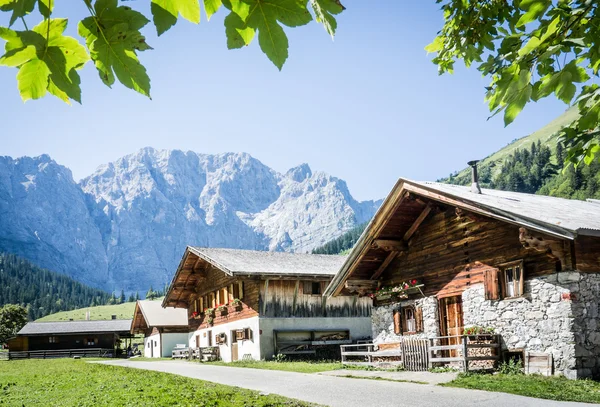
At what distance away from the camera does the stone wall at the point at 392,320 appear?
19.4 metres

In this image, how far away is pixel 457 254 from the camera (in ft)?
60.8

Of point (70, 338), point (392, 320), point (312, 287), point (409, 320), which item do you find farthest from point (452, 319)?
point (70, 338)

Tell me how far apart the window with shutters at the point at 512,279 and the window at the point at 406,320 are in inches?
172

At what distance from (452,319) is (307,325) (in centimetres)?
1337

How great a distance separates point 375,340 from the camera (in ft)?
73.8

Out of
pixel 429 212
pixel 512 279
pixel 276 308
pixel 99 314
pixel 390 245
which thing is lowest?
pixel 99 314

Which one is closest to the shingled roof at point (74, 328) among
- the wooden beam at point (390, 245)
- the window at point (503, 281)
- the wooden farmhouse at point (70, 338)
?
the wooden farmhouse at point (70, 338)

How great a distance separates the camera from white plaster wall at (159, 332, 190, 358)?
1935 inches

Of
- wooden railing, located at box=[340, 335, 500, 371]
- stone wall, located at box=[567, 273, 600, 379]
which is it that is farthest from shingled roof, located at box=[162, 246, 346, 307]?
stone wall, located at box=[567, 273, 600, 379]

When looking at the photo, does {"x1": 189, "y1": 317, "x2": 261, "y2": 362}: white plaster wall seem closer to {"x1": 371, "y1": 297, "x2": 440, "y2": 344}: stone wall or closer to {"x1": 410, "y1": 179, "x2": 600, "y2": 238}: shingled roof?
{"x1": 371, "y1": 297, "x2": 440, "y2": 344}: stone wall

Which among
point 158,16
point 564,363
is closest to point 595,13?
point 158,16

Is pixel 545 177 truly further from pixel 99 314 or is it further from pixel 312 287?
pixel 312 287

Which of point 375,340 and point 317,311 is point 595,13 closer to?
point 375,340

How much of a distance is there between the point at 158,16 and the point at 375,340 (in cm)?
2156
